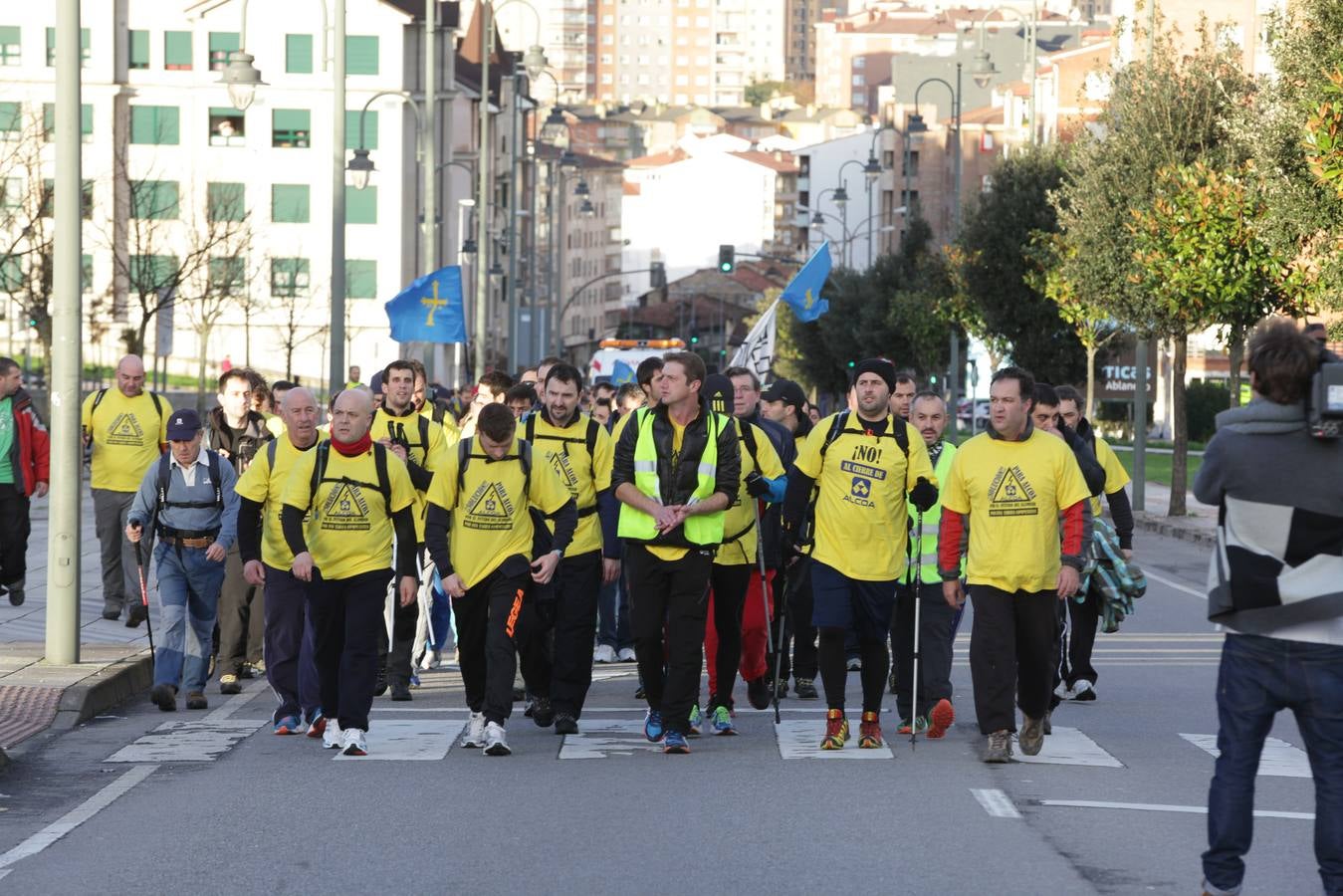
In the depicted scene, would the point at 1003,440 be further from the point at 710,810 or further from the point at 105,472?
the point at 105,472

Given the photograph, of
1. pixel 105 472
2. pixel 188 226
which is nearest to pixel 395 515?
pixel 105 472

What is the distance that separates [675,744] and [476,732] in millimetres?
950

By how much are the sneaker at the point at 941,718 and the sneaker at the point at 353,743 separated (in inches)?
105

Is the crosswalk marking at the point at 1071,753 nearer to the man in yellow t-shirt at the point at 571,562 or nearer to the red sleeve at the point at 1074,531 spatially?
the red sleeve at the point at 1074,531

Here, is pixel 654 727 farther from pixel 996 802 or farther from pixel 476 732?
pixel 996 802

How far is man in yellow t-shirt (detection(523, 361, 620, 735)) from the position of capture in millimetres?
11328

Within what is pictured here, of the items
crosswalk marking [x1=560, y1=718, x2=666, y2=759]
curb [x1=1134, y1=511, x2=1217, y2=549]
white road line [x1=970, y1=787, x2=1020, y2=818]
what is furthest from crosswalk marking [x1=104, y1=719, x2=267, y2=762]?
curb [x1=1134, y1=511, x2=1217, y2=549]

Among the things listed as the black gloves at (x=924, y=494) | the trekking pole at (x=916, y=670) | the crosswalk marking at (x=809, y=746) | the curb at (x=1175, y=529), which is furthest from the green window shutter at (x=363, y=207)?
the black gloves at (x=924, y=494)

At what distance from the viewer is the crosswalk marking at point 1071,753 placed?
10227 mm

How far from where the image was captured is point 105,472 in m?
16.2

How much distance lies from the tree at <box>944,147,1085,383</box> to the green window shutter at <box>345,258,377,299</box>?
116 feet

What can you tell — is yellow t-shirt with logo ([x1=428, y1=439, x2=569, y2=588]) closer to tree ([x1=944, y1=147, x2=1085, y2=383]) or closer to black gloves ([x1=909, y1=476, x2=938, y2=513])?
black gloves ([x1=909, y1=476, x2=938, y2=513])

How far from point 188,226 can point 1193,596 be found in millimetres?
46263

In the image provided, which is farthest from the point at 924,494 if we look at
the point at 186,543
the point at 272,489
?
the point at 186,543
